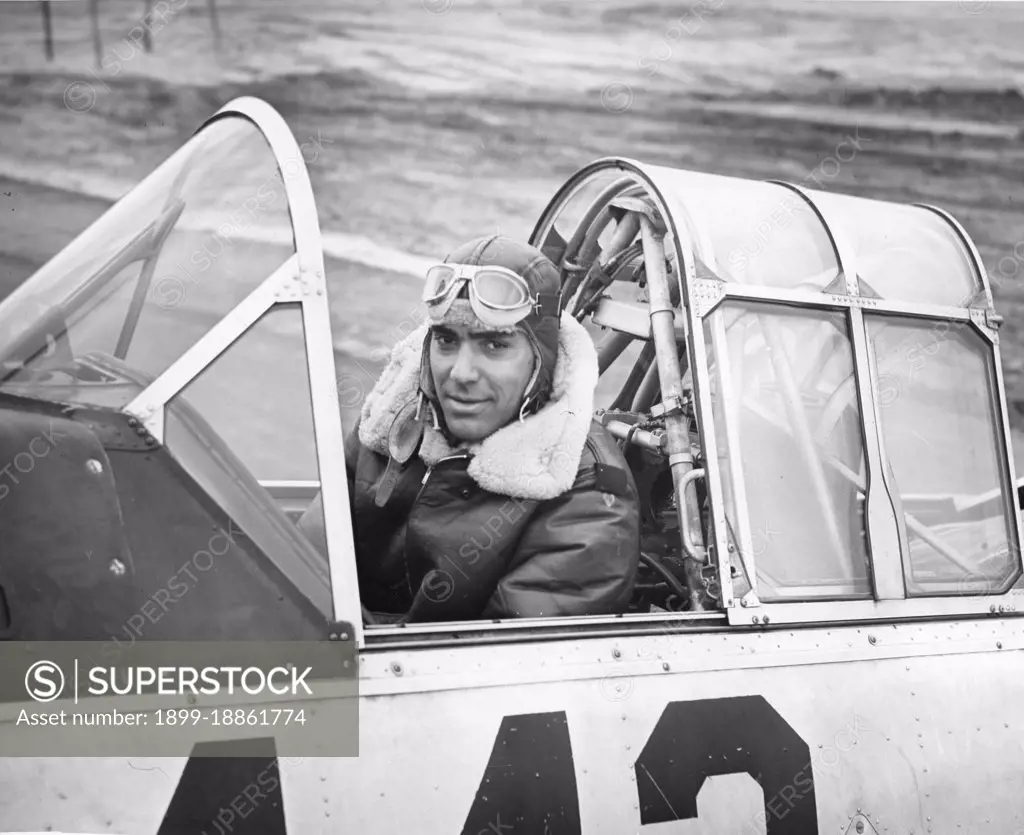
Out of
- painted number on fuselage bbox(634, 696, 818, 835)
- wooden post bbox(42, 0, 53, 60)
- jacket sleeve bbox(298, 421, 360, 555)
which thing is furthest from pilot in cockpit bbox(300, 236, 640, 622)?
wooden post bbox(42, 0, 53, 60)

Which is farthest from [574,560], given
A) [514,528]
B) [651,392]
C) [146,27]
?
[146,27]

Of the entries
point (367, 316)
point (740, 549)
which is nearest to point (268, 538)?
point (740, 549)

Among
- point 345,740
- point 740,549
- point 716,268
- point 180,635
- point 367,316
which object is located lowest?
point 345,740

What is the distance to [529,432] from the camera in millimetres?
2447

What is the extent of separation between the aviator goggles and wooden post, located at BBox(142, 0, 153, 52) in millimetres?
5727

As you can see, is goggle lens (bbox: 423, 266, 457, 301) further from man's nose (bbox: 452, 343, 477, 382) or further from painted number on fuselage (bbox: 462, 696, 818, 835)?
painted number on fuselage (bbox: 462, 696, 818, 835)

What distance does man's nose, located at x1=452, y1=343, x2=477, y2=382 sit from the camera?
2471mm

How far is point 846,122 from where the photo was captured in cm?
A: 830

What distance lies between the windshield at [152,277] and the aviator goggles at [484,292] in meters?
0.62

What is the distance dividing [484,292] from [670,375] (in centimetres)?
68

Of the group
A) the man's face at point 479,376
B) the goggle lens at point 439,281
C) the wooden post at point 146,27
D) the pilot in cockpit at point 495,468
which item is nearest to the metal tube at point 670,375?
the pilot in cockpit at point 495,468

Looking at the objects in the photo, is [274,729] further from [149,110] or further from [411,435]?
[149,110]

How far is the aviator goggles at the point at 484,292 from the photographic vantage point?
2.43 meters

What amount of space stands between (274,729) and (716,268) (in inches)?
64.5
